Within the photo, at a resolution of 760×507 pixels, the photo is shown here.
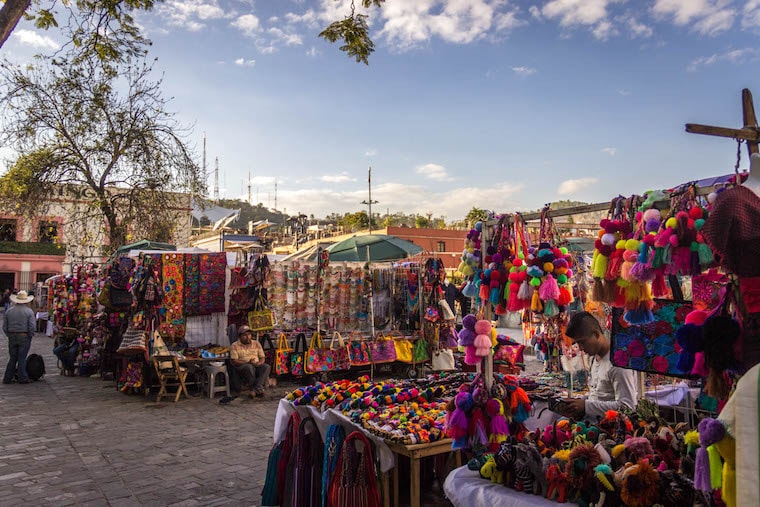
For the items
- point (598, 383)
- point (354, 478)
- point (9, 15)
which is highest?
point (9, 15)

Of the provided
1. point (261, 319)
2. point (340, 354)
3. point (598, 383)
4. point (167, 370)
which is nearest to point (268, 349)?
point (261, 319)

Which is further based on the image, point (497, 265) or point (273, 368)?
point (273, 368)

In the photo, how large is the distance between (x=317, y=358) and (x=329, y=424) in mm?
5273

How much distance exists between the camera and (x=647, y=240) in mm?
2234

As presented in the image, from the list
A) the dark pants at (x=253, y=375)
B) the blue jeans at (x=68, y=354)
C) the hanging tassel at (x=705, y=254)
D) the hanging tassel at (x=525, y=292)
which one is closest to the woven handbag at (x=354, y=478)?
the hanging tassel at (x=525, y=292)

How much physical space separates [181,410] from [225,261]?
268cm

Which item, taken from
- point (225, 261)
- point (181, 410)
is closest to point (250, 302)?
point (225, 261)

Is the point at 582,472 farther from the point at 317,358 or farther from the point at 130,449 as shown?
the point at 317,358

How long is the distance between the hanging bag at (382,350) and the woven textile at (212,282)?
282cm

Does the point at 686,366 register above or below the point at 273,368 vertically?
above

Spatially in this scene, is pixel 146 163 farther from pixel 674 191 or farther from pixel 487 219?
pixel 674 191

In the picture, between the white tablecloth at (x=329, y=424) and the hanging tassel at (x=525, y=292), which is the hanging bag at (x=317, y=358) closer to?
the white tablecloth at (x=329, y=424)

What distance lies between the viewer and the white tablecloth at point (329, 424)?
3561 mm

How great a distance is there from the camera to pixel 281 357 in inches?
363
